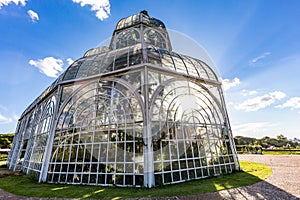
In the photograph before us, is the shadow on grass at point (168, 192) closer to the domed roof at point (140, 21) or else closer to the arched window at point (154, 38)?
the arched window at point (154, 38)

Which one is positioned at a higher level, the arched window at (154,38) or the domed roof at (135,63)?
the arched window at (154,38)

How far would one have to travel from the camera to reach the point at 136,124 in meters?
9.35

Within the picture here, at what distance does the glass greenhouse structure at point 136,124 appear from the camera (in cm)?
894

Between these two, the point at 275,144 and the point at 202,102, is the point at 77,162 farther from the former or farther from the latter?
the point at 275,144

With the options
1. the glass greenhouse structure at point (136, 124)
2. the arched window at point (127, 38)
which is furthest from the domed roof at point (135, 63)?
the arched window at point (127, 38)

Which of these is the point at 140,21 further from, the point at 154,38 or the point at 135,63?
the point at 135,63

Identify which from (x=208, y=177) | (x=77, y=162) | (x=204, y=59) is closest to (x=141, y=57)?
(x=204, y=59)

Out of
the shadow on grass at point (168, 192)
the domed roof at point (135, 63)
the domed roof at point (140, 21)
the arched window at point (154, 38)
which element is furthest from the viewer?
the domed roof at point (140, 21)

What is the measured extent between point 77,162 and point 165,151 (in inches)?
213

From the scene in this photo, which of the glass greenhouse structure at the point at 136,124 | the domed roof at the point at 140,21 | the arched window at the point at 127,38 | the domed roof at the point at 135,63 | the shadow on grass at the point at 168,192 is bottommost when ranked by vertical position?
the shadow on grass at the point at 168,192

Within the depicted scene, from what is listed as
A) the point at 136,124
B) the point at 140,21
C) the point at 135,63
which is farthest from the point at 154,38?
the point at 136,124

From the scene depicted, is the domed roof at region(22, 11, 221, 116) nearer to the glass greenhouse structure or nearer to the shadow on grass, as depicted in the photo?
the glass greenhouse structure

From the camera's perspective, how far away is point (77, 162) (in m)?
9.80

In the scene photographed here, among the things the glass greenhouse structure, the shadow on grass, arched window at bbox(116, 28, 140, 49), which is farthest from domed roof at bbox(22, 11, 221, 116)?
the shadow on grass
